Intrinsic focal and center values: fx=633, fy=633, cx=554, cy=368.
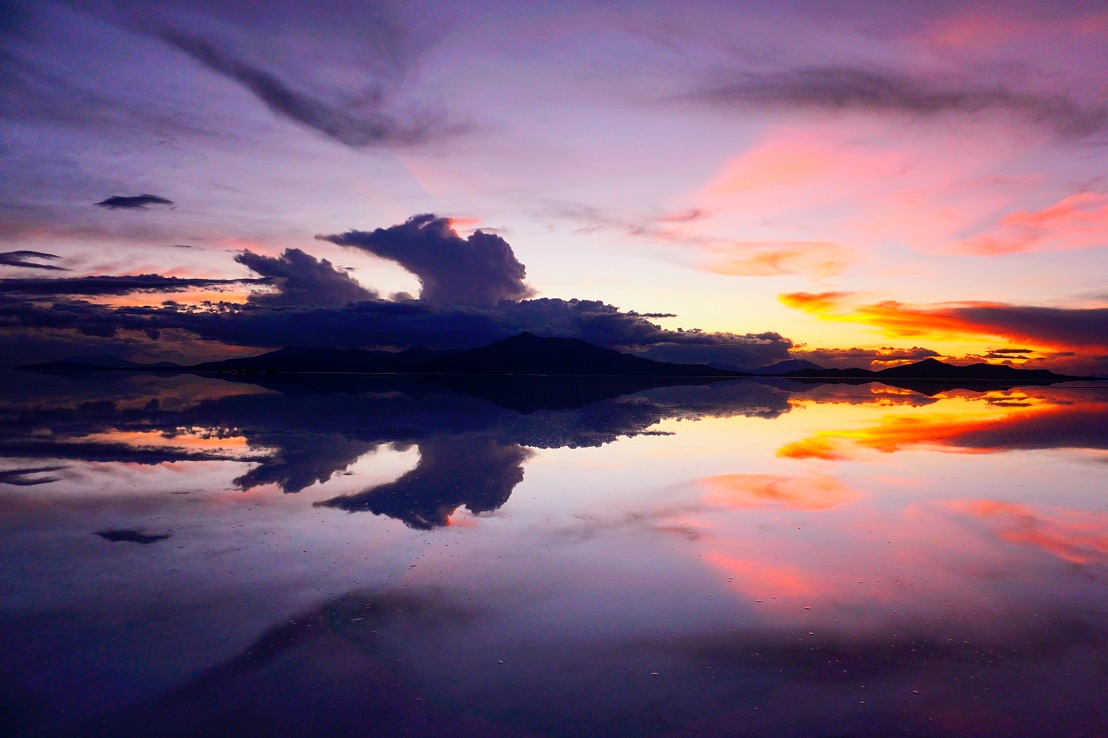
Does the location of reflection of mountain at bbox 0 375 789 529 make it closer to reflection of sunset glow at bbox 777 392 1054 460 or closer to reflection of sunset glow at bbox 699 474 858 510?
reflection of sunset glow at bbox 699 474 858 510

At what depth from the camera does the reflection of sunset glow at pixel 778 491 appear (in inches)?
689

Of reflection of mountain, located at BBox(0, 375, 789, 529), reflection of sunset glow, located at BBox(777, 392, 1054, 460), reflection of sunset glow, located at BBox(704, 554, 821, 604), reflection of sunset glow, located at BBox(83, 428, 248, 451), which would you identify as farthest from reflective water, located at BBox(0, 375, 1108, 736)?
reflection of sunset glow, located at BBox(777, 392, 1054, 460)

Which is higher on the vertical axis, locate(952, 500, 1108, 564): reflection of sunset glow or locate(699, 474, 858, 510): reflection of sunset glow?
locate(952, 500, 1108, 564): reflection of sunset glow

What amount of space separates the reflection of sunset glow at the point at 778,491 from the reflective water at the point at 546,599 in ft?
0.49

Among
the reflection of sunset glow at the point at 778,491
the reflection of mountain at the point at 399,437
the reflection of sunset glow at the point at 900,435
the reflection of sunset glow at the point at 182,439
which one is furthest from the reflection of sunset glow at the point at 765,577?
the reflection of sunset glow at the point at 182,439

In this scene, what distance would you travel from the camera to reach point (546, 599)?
10.4 meters

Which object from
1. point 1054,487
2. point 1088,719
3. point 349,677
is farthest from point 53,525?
point 1054,487

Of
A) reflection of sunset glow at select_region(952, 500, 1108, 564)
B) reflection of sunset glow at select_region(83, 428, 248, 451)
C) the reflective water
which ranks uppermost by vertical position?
reflection of sunset glow at select_region(952, 500, 1108, 564)

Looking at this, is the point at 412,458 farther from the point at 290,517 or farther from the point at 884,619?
the point at 884,619

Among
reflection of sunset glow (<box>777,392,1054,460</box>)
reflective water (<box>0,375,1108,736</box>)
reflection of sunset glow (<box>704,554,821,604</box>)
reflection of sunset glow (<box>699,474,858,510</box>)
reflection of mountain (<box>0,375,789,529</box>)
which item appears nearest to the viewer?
reflective water (<box>0,375,1108,736</box>)

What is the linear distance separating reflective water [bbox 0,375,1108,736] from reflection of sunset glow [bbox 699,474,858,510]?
0.15 m

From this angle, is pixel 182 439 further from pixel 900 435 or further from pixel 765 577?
pixel 900 435

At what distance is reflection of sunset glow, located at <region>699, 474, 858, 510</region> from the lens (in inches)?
689

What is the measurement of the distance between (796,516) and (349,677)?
11906 mm
